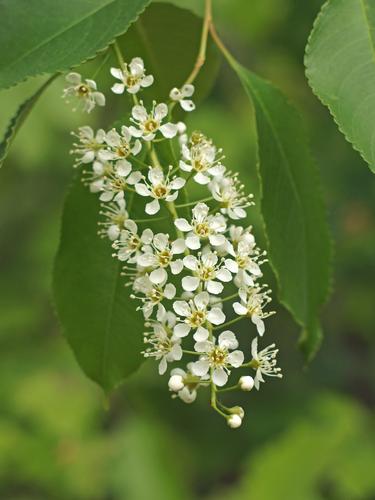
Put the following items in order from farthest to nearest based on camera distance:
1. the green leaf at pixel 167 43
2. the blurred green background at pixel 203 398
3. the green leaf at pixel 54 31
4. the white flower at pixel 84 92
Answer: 1. the blurred green background at pixel 203 398
2. the green leaf at pixel 167 43
3. the white flower at pixel 84 92
4. the green leaf at pixel 54 31

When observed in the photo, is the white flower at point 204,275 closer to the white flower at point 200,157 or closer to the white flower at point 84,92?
the white flower at point 200,157

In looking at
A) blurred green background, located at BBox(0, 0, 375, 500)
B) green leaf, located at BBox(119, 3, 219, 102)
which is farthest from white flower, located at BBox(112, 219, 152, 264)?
blurred green background, located at BBox(0, 0, 375, 500)

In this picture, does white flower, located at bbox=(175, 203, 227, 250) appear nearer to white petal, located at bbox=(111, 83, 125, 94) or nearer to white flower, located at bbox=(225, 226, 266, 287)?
white flower, located at bbox=(225, 226, 266, 287)

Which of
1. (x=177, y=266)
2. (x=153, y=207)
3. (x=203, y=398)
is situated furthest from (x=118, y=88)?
(x=203, y=398)

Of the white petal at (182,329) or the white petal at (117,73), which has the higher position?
the white petal at (117,73)

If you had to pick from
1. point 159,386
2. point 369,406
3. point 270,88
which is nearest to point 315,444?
point 159,386

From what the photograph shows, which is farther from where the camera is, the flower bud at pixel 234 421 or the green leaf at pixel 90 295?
the green leaf at pixel 90 295

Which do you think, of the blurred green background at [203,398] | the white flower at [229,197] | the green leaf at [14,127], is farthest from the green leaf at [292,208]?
the blurred green background at [203,398]

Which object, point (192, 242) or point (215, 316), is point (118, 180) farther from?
point (215, 316)
